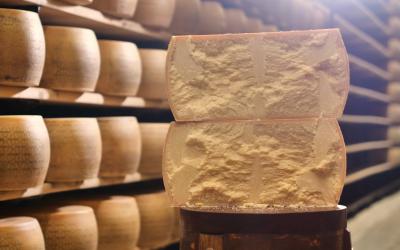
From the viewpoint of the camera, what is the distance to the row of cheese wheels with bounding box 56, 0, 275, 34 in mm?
3328

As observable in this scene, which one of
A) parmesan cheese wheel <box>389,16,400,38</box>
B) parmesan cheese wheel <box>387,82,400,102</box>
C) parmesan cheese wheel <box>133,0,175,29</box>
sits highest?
parmesan cheese wheel <box>133,0,175,29</box>

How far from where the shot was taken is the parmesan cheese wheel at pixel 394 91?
31.7 ft

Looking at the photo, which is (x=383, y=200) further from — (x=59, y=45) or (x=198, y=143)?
(x=198, y=143)

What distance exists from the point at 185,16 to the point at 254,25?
85cm

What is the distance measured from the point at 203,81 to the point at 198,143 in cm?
16

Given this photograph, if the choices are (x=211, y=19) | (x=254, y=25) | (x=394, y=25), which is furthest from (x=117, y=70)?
(x=394, y=25)

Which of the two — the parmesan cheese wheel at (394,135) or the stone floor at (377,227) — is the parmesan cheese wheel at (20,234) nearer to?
the stone floor at (377,227)

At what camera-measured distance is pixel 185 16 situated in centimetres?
392

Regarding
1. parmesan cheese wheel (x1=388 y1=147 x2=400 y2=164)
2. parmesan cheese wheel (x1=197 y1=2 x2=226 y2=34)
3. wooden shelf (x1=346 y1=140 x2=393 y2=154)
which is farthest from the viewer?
parmesan cheese wheel (x1=388 y1=147 x2=400 y2=164)

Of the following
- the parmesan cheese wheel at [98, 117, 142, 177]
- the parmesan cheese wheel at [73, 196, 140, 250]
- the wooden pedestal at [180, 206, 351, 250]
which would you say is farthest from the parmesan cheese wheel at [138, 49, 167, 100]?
the wooden pedestal at [180, 206, 351, 250]

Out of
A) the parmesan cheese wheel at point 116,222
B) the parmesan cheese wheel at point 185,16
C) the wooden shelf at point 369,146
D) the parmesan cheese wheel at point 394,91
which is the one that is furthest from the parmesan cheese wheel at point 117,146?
the parmesan cheese wheel at point 394,91

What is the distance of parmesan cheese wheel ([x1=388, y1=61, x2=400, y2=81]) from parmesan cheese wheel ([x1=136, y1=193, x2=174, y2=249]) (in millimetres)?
6554

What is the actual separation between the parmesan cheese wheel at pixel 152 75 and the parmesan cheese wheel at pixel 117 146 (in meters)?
0.25

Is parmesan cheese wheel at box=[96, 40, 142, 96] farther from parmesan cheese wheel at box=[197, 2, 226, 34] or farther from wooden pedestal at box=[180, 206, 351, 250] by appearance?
wooden pedestal at box=[180, 206, 351, 250]
